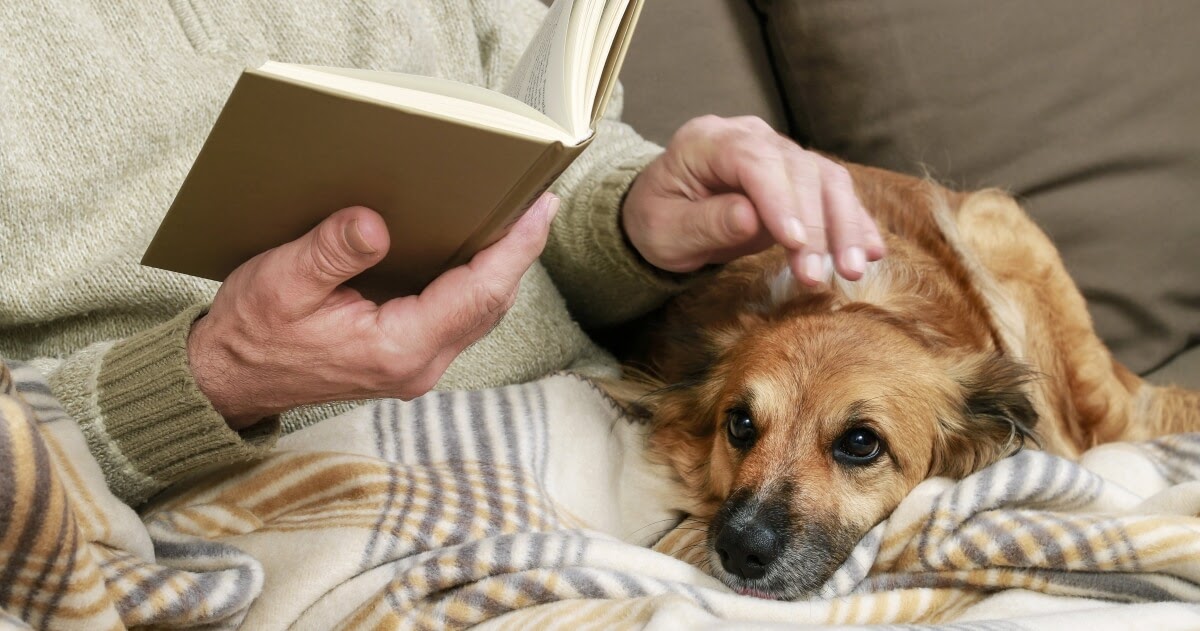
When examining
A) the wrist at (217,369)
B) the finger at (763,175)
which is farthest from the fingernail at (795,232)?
the wrist at (217,369)

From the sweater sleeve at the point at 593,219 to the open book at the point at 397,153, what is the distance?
1.29 feet

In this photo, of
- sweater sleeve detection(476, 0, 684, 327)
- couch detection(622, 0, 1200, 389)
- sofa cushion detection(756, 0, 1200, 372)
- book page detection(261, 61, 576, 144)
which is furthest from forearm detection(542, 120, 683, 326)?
book page detection(261, 61, 576, 144)

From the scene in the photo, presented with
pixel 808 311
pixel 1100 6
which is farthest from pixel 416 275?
pixel 1100 6

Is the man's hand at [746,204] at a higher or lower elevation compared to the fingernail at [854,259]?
higher

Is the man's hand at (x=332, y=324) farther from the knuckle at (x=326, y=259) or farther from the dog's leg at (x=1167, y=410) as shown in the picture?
the dog's leg at (x=1167, y=410)

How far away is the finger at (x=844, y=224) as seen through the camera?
3.27 feet

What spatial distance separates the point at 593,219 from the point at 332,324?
0.52 meters

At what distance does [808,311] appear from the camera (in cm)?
124

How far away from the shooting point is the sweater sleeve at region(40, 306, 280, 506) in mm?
890

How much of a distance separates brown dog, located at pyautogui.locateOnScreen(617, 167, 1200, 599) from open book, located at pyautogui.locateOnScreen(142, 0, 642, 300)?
483 millimetres

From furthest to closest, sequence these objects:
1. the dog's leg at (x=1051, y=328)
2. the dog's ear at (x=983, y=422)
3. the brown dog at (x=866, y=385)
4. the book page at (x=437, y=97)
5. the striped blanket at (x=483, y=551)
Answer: the dog's leg at (x=1051, y=328), the dog's ear at (x=983, y=422), the brown dog at (x=866, y=385), the striped blanket at (x=483, y=551), the book page at (x=437, y=97)

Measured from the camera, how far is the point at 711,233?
1.10m

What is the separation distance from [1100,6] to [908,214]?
620 millimetres

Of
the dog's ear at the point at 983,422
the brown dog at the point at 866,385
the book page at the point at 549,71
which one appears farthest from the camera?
the dog's ear at the point at 983,422
